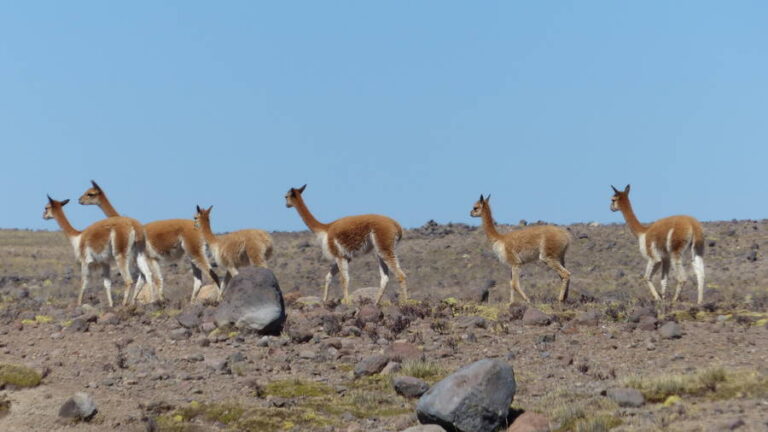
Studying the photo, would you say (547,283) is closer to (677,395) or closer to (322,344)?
(322,344)

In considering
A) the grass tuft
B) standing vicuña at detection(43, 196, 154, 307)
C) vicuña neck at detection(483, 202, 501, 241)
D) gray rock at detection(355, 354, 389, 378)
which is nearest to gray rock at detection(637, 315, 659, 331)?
the grass tuft

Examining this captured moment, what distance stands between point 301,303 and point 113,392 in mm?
7023

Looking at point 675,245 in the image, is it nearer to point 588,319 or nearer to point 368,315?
point 588,319

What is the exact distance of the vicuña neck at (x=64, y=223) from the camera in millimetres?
22922

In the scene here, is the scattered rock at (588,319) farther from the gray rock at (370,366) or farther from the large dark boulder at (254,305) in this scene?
the large dark boulder at (254,305)

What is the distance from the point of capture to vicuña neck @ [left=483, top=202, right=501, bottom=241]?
2267cm

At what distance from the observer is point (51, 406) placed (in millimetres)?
13086

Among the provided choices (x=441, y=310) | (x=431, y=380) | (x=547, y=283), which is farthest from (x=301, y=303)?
(x=547, y=283)

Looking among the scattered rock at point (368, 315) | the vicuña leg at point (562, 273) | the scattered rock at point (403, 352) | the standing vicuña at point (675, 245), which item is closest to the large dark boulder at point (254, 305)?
the scattered rock at point (368, 315)

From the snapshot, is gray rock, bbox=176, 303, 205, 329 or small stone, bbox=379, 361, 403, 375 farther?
gray rock, bbox=176, 303, 205, 329

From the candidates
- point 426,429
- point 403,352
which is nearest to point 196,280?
point 403,352

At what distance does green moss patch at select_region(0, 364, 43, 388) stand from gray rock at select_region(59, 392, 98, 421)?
126 centimetres

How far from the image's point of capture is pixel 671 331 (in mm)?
16859

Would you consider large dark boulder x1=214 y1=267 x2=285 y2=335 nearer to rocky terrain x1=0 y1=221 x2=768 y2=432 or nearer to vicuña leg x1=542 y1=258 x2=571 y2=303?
rocky terrain x1=0 y1=221 x2=768 y2=432
